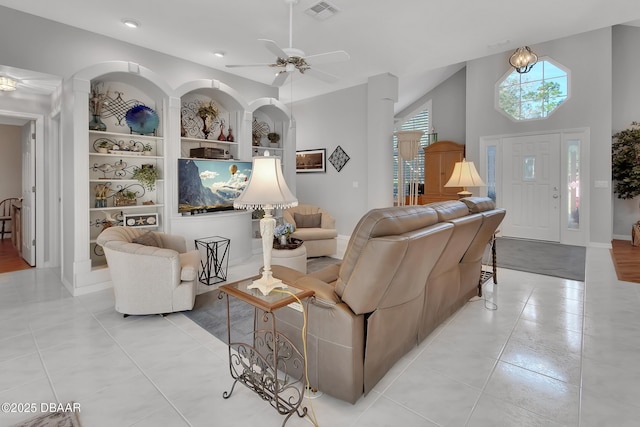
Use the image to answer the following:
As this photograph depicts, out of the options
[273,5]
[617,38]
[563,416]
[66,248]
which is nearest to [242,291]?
[563,416]

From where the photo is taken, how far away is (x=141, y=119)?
4.22 metres

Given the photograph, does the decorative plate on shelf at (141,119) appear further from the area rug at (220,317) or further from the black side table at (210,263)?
the area rug at (220,317)

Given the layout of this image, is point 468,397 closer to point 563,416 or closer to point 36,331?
point 563,416

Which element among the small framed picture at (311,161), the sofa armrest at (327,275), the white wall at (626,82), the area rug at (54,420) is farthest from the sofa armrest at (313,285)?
the white wall at (626,82)

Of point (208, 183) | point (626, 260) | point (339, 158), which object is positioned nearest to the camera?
point (208, 183)

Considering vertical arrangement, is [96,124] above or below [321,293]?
above

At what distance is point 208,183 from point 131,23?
6.64 ft

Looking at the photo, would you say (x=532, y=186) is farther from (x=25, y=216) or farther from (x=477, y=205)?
(x=25, y=216)

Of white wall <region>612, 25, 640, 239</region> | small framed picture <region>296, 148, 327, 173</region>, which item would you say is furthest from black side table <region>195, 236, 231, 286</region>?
white wall <region>612, 25, 640, 239</region>

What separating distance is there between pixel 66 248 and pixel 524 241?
7398 mm

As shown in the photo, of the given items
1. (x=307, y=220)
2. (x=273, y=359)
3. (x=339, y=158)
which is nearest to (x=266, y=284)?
(x=273, y=359)

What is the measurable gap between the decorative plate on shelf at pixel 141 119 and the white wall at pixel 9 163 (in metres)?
4.92

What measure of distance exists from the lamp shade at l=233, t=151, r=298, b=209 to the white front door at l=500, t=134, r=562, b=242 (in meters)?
→ 6.31

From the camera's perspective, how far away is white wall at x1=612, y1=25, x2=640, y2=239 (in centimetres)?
600
